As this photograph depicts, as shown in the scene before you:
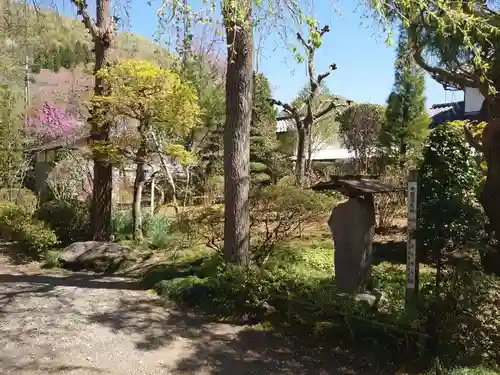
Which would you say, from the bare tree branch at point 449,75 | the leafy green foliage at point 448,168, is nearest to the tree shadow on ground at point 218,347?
the leafy green foliage at point 448,168

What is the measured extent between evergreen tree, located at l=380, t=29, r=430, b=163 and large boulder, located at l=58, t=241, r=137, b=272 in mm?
10871

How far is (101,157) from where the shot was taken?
947 centimetres

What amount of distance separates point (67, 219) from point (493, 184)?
880 cm

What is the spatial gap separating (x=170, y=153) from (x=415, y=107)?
35.6ft

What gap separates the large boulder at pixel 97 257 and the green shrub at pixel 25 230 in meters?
0.55

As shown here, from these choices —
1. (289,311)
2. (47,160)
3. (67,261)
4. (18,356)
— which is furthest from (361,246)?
(47,160)

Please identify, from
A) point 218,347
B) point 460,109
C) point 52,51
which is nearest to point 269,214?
point 218,347

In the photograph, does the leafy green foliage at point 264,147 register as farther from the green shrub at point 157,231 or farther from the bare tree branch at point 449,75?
the bare tree branch at point 449,75

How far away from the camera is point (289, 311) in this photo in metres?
5.50

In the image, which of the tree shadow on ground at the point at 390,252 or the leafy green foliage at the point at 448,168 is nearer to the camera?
the leafy green foliage at the point at 448,168

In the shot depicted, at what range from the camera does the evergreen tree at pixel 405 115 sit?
16.7 metres

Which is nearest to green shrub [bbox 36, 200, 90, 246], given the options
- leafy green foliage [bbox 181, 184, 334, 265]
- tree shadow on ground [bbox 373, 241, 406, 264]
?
leafy green foliage [bbox 181, 184, 334, 265]

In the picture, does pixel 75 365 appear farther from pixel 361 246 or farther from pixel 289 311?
pixel 361 246

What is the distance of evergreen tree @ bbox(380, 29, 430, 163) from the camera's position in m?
16.7
